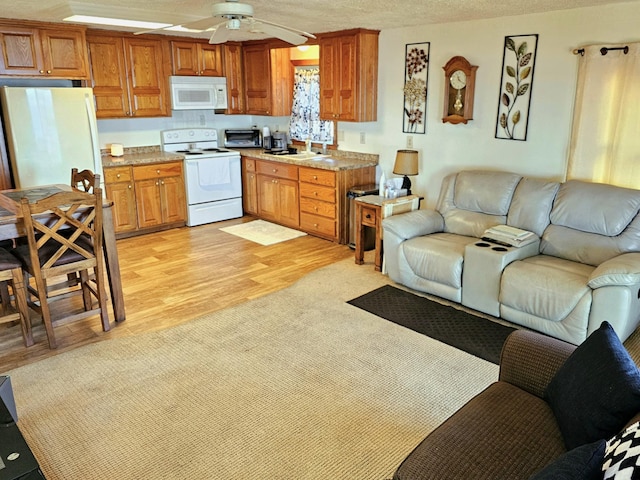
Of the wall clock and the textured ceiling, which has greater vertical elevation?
the textured ceiling

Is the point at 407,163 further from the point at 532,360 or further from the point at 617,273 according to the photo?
the point at 532,360

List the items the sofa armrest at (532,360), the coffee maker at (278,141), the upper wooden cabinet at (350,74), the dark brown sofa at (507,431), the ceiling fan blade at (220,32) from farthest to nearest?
the coffee maker at (278,141)
the upper wooden cabinet at (350,74)
the ceiling fan blade at (220,32)
the sofa armrest at (532,360)
the dark brown sofa at (507,431)

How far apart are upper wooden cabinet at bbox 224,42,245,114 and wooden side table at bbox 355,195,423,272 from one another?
2.79 meters

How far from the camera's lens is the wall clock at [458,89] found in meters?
4.48

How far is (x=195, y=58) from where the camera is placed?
6.08 meters

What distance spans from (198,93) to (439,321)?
4.33 m

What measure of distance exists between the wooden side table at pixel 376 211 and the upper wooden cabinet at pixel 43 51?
10.4ft

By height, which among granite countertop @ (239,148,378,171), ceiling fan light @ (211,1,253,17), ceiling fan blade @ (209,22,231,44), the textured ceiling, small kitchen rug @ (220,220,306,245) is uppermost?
the textured ceiling

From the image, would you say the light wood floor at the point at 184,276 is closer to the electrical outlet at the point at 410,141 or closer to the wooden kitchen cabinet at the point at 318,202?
the wooden kitchen cabinet at the point at 318,202

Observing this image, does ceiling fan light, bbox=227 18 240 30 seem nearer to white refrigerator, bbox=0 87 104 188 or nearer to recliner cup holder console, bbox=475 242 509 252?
recliner cup holder console, bbox=475 242 509 252

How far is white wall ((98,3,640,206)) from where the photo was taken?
384 cm

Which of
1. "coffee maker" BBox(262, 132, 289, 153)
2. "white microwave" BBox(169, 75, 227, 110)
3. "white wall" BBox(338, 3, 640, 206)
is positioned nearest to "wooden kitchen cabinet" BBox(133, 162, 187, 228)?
"white microwave" BBox(169, 75, 227, 110)

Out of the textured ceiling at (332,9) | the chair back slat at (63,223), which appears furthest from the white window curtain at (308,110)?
the chair back slat at (63,223)

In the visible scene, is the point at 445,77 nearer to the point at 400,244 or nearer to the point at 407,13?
the point at 407,13
